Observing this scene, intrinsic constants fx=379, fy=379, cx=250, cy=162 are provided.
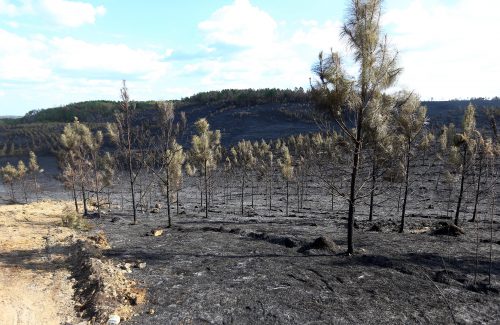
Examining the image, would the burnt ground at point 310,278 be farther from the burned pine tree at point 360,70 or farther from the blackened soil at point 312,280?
the burned pine tree at point 360,70

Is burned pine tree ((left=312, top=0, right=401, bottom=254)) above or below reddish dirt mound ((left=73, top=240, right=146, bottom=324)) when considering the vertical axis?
above

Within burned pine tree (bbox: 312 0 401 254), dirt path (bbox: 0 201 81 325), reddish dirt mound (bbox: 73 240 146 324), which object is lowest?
dirt path (bbox: 0 201 81 325)

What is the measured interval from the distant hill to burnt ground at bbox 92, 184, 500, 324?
82.2 meters

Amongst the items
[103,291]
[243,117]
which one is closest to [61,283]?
[103,291]

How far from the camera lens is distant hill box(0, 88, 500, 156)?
112 meters

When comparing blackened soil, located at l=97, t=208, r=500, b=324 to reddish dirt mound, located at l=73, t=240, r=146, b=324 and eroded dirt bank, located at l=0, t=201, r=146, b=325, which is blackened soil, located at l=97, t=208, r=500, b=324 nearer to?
reddish dirt mound, located at l=73, t=240, r=146, b=324

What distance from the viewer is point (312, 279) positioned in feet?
41.3

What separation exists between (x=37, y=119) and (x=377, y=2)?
19731 cm

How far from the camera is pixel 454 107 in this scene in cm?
11788

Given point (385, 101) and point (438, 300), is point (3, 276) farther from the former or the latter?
point (385, 101)

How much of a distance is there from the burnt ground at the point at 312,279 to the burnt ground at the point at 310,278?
0.03 m

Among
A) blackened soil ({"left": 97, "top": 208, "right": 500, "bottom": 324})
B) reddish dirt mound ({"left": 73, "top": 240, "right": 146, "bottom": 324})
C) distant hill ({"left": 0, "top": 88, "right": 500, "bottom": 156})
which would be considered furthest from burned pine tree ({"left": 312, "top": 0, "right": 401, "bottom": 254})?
distant hill ({"left": 0, "top": 88, "right": 500, "bottom": 156})

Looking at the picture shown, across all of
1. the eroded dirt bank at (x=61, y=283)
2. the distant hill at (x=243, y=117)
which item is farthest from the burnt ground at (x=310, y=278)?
the distant hill at (x=243, y=117)

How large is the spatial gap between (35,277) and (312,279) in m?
9.94
